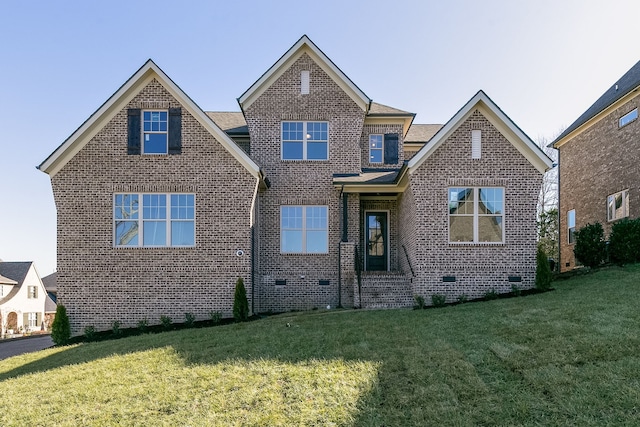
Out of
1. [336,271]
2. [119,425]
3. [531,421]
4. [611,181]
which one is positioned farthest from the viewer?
[611,181]

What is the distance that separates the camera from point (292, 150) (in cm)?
1505

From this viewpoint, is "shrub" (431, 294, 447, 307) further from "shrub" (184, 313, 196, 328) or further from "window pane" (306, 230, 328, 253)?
"shrub" (184, 313, 196, 328)

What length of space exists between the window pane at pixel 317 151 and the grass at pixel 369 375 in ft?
23.1

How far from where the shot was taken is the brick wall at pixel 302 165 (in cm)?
1465

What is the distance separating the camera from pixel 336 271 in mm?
14648

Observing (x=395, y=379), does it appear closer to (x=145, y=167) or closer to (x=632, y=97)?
(x=145, y=167)

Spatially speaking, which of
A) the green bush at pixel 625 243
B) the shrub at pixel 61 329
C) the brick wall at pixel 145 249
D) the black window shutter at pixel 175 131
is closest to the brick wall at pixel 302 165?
the brick wall at pixel 145 249

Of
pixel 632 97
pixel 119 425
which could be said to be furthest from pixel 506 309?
pixel 632 97

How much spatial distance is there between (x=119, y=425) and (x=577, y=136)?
22.0 m

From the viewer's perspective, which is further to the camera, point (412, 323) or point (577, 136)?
point (577, 136)

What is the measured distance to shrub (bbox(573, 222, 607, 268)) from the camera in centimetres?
1500

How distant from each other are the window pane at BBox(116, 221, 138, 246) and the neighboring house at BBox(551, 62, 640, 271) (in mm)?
17237

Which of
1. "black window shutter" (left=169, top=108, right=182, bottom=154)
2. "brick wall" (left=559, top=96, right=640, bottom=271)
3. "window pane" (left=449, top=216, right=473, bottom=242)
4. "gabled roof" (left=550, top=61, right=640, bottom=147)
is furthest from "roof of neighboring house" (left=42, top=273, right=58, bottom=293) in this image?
"gabled roof" (left=550, top=61, right=640, bottom=147)

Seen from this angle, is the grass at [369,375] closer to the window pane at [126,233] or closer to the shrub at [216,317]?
the shrub at [216,317]
